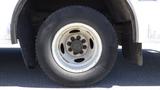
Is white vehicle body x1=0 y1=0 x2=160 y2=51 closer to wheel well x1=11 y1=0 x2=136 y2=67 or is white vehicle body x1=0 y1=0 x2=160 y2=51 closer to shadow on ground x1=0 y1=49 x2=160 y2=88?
wheel well x1=11 y1=0 x2=136 y2=67

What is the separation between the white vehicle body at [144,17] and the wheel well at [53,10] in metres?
0.08

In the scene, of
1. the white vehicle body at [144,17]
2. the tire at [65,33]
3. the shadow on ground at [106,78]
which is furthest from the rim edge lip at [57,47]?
the white vehicle body at [144,17]

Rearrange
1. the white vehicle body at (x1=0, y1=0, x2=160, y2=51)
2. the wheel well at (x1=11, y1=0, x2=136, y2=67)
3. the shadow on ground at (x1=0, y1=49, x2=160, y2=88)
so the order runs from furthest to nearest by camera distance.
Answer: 1. the shadow on ground at (x1=0, y1=49, x2=160, y2=88)
2. the wheel well at (x1=11, y1=0, x2=136, y2=67)
3. the white vehicle body at (x1=0, y1=0, x2=160, y2=51)

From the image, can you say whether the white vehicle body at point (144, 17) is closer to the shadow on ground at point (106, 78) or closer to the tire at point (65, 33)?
the tire at point (65, 33)

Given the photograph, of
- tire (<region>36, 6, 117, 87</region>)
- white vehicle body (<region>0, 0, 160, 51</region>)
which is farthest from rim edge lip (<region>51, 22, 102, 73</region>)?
white vehicle body (<region>0, 0, 160, 51</region>)

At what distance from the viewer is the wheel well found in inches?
187

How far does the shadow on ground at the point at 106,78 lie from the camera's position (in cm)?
511

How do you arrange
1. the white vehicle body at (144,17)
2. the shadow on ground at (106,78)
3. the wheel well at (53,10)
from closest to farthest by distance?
the white vehicle body at (144,17) → the wheel well at (53,10) → the shadow on ground at (106,78)

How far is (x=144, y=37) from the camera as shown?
15.2 feet

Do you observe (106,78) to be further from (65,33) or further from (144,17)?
(144,17)

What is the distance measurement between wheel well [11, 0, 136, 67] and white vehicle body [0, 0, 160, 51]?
8 cm

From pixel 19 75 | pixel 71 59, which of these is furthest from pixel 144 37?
pixel 19 75

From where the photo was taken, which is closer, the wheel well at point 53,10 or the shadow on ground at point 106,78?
the wheel well at point 53,10

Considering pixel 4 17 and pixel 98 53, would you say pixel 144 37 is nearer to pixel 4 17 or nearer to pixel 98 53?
pixel 98 53
